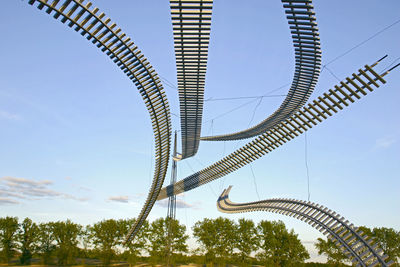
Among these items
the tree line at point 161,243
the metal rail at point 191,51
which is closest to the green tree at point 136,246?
the tree line at point 161,243

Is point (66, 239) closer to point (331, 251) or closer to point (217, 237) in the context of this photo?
point (217, 237)

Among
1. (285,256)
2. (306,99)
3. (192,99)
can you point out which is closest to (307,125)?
(306,99)

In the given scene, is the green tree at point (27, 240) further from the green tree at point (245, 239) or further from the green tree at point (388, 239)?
the green tree at point (388, 239)

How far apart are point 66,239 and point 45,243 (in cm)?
278

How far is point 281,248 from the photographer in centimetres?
4497

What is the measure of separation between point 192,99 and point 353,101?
799 centimetres

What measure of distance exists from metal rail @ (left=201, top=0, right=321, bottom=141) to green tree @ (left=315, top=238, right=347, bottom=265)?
2949 centimetres

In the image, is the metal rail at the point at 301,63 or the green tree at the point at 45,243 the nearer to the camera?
the metal rail at the point at 301,63

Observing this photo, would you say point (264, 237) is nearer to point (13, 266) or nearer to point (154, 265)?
point (154, 265)

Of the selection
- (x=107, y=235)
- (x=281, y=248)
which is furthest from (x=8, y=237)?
(x=281, y=248)

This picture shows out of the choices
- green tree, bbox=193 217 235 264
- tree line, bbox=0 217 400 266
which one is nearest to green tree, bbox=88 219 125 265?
tree line, bbox=0 217 400 266

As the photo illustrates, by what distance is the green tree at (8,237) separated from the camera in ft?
143

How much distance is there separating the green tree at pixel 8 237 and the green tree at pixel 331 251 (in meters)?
43.5

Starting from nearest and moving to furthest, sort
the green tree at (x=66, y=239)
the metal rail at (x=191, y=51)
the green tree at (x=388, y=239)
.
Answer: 1. the metal rail at (x=191, y=51)
2. the green tree at (x=66, y=239)
3. the green tree at (x=388, y=239)
